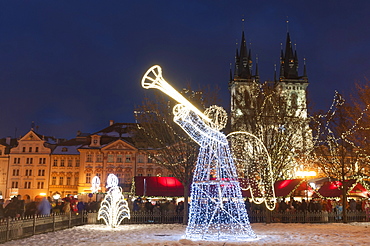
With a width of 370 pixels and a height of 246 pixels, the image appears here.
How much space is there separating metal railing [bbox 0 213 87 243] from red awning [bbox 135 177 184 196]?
9.86 meters

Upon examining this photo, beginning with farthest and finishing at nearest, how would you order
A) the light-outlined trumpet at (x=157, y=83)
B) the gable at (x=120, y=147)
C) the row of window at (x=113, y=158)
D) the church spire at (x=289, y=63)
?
1. the church spire at (x=289, y=63)
2. the row of window at (x=113, y=158)
3. the gable at (x=120, y=147)
4. the light-outlined trumpet at (x=157, y=83)

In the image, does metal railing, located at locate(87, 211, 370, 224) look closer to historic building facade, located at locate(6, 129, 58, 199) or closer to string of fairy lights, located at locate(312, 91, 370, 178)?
string of fairy lights, located at locate(312, 91, 370, 178)

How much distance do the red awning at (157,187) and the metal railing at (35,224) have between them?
9859 millimetres

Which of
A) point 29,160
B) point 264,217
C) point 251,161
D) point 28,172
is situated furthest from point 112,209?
point 28,172

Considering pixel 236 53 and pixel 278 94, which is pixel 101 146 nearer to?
pixel 236 53

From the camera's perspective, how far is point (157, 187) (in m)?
32.0

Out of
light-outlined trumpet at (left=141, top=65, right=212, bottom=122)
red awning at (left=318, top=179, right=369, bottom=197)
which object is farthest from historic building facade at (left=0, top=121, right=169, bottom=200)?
light-outlined trumpet at (left=141, top=65, right=212, bottom=122)

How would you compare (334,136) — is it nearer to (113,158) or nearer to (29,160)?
(113,158)

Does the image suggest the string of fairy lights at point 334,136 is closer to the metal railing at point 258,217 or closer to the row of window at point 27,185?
the metal railing at point 258,217

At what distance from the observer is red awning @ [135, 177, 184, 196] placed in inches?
1251

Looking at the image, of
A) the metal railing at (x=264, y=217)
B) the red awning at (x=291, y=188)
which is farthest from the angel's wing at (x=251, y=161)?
the metal railing at (x=264, y=217)

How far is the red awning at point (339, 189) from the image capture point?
1053 inches

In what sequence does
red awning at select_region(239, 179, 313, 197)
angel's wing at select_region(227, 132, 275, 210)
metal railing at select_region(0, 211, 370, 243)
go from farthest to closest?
red awning at select_region(239, 179, 313, 197)
angel's wing at select_region(227, 132, 275, 210)
metal railing at select_region(0, 211, 370, 243)

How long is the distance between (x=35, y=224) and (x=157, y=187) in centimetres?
1603
